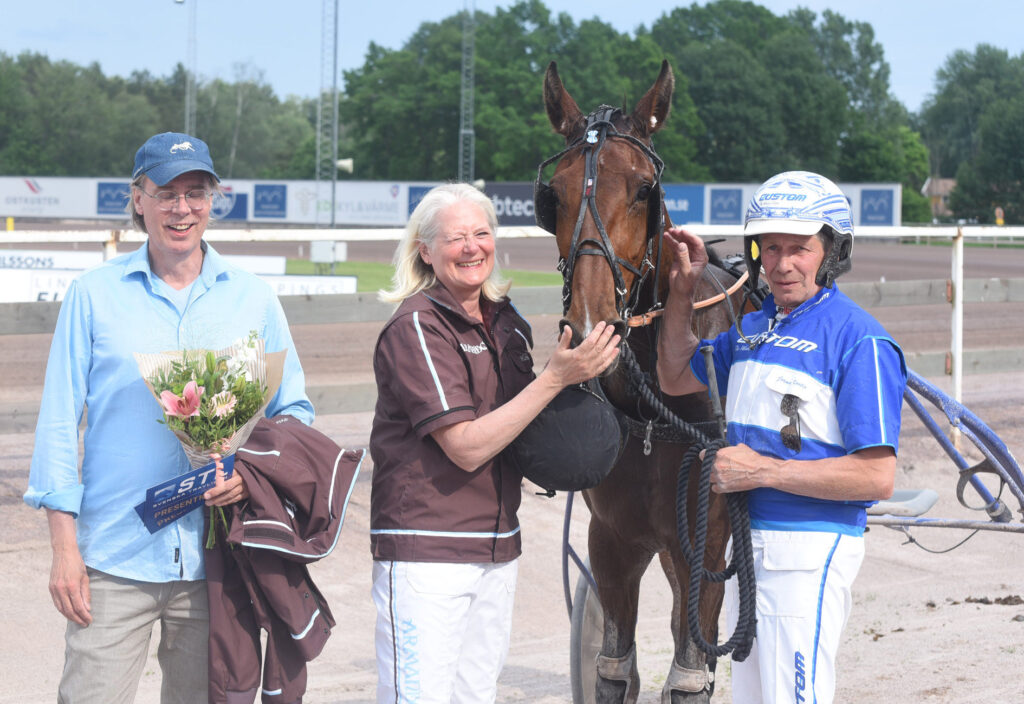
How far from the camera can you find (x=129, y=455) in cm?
265

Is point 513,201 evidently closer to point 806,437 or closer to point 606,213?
point 606,213

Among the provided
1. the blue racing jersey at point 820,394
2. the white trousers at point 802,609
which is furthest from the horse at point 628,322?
the white trousers at point 802,609

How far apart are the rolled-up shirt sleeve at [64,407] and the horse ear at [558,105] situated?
57.4 inches

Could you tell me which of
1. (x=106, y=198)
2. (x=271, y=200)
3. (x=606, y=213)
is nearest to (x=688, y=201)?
(x=271, y=200)

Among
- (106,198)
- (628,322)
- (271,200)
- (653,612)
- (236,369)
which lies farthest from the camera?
(106,198)

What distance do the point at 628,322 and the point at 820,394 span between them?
62cm

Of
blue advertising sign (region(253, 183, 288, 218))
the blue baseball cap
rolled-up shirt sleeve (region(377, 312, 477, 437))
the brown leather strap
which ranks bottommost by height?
rolled-up shirt sleeve (region(377, 312, 477, 437))

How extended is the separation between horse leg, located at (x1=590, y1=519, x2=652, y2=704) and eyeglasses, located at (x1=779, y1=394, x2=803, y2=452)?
1037 mm

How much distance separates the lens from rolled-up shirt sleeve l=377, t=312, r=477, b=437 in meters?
2.50

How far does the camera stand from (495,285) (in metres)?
2.76

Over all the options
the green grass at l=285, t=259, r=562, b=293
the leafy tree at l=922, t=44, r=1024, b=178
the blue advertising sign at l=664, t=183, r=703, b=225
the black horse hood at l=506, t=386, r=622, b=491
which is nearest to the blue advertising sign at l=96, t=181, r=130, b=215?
the green grass at l=285, t=259, r=562, b=293

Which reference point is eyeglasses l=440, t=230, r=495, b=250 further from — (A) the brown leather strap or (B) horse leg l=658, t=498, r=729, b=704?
(B) horse leg l=658, t=498, r=729, b=704

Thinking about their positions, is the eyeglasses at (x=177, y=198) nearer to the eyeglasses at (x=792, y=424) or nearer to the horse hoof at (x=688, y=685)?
the eyeglasses at (x=792, y=424)

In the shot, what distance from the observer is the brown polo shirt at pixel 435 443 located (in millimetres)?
2535
